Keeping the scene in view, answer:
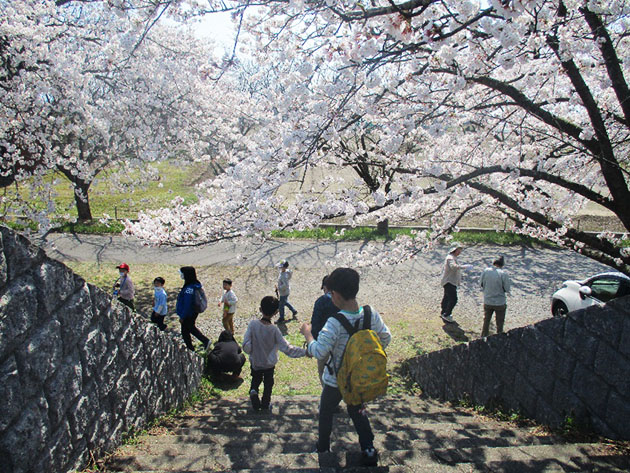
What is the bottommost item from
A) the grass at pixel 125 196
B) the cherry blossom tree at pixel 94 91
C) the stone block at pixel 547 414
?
the stone block at pixel 547 414

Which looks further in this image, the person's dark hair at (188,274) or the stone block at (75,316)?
the person's dark hair at (188,274)

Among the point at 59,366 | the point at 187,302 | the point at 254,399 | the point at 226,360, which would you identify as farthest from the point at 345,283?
the point at 187,302

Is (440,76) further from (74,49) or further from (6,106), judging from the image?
(74,49)

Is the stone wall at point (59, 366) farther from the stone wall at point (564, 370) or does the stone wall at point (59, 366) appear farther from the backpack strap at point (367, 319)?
the stone wall at point (564, 370)

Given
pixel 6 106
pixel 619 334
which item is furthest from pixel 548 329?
pixel 6 106

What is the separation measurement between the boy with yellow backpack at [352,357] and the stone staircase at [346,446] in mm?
209

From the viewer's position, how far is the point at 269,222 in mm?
6078

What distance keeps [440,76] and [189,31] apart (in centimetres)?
1237

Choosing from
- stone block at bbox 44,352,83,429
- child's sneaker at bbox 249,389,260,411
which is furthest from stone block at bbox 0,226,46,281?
child's sneaker at bbox 249,389,260,411

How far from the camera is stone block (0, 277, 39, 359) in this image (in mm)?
2035

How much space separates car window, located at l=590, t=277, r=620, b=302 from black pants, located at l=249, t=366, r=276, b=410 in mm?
6487

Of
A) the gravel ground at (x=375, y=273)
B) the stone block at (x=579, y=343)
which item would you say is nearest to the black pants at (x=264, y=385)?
the stone block at (x=579, y=343)

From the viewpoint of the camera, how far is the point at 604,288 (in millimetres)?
8273

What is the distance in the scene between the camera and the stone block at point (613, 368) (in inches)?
118
